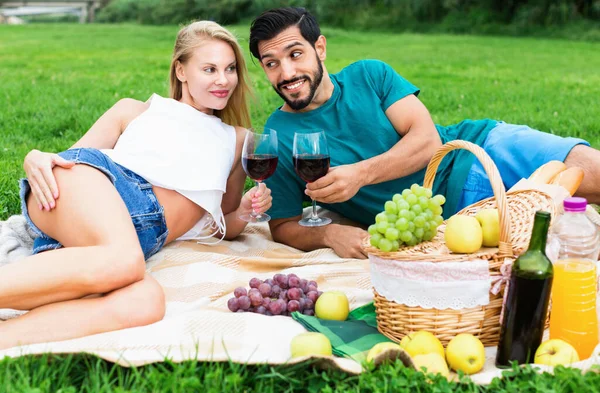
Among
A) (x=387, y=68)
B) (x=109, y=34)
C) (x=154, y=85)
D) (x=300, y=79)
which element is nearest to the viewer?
(x=300, y=79)

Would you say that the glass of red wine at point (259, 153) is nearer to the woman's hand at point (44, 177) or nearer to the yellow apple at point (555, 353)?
the woman's hand at point (44, 177)

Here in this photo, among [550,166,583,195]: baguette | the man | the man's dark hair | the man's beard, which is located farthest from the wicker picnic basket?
the man's dark hair

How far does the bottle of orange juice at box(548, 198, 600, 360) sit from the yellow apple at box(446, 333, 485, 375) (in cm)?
35

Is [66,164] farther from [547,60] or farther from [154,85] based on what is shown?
[547,60]

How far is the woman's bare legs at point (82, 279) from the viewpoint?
283 centimetres

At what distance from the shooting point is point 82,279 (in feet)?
9.50

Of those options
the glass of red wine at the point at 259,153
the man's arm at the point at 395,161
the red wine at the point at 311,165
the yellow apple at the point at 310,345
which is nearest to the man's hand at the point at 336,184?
the man's arm at the point at 395,161

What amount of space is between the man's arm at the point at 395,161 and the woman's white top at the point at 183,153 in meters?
0.55

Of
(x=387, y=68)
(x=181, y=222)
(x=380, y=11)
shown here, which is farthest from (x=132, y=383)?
(x=380, y=11)

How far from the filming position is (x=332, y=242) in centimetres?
405

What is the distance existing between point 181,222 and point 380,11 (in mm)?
23881

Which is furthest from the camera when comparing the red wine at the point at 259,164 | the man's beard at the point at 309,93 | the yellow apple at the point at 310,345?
the man's beard at the point at 309,93

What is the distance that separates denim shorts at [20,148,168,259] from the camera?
11.0ft

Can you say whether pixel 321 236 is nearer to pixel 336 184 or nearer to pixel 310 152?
pixel 336 184
